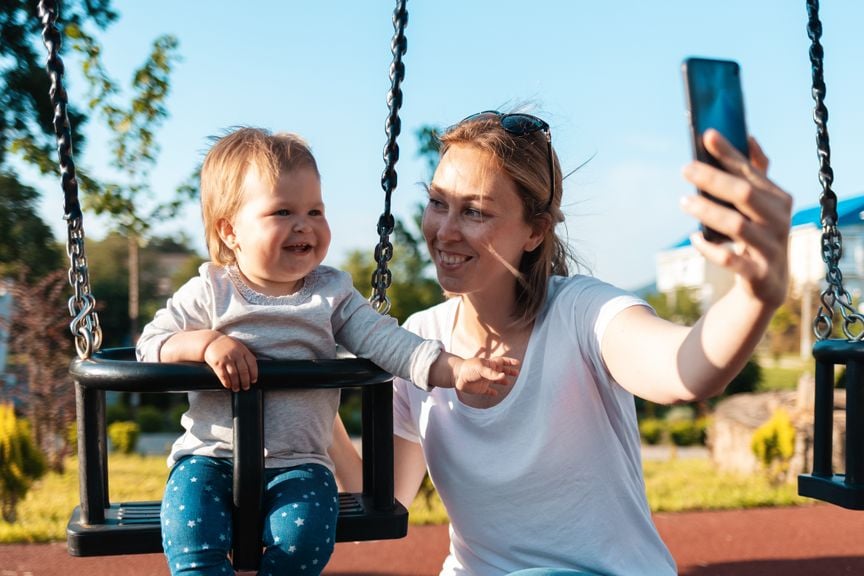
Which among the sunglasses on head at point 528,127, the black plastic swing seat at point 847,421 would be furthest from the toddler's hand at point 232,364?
the black plastic swing seat at point 847,421

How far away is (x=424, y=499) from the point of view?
6691 mm

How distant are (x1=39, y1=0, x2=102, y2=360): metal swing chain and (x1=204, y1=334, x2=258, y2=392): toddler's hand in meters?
0.27

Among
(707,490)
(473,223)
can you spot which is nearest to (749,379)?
(707,490)

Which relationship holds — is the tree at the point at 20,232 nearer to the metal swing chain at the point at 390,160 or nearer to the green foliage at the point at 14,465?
the green foliage at the point at 14,465

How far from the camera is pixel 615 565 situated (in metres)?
2.13

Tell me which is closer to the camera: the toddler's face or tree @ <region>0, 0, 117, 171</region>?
the toddler's face

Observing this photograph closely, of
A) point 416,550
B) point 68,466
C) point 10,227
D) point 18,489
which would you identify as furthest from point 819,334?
point 10,227

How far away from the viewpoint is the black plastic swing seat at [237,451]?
1.84 m

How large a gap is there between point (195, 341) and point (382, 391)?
1.43 ft

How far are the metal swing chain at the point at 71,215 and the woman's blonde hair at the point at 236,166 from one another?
11.3 inches

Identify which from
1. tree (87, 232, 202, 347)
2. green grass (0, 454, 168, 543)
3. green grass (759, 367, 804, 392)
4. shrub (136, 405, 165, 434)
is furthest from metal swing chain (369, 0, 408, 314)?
green grass (759, 367, 804, 392)

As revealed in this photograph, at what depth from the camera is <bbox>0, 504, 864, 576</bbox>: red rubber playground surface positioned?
463 cm

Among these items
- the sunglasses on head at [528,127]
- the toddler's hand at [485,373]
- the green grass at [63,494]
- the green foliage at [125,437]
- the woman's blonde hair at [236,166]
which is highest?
the sunglasses on head at [528,127]

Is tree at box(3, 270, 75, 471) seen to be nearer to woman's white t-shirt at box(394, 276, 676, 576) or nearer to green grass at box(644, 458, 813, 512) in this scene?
green grass at box(644, 458, 813, 512)
